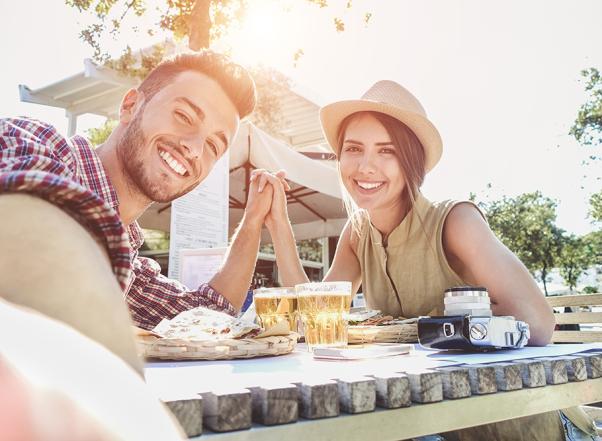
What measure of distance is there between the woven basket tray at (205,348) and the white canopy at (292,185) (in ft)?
14.2

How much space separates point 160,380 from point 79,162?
110cm

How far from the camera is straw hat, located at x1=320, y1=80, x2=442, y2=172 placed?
2359 mm

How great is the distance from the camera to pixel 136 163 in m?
2.00

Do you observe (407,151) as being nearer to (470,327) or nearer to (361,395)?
(470,327)

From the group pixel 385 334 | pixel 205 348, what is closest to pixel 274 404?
pixel 205 348

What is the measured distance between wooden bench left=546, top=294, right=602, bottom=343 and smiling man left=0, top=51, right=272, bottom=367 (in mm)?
2018

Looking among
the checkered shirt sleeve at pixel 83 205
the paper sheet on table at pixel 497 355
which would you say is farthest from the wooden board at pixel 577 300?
the checkered shirt sleeve at pixel 83 205

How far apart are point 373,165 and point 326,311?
3.84 ft

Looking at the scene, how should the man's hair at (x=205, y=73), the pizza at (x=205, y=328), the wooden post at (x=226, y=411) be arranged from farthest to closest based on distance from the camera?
the man's hair at (x=205, y=73) < the pizza at (x=205, y=328) < the wooden post at (x=226, y=411)

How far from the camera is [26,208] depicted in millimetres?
512

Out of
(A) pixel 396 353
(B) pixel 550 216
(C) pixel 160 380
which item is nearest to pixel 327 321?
(A) pixel 396 353

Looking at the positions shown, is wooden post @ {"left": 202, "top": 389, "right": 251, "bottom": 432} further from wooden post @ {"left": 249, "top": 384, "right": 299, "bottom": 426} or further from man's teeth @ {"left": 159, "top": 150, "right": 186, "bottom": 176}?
man's teeth @ {"left": 159, "top": 150, "right": 186, "bottom": 176}

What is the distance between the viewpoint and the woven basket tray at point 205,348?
121 centimetres

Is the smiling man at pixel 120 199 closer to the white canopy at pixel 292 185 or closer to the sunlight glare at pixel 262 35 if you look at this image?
the white canopy at pixel 292 185
